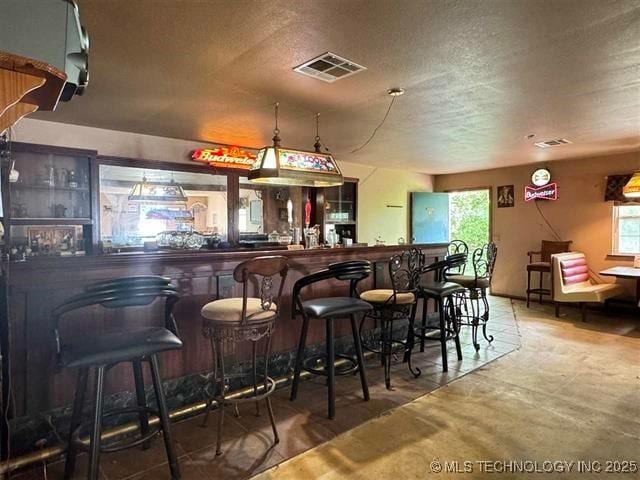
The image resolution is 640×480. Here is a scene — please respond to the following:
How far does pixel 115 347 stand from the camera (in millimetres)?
1757

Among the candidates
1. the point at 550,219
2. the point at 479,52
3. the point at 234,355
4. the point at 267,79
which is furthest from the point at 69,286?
the point at 550,219

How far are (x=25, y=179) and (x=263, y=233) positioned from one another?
11.3 ft

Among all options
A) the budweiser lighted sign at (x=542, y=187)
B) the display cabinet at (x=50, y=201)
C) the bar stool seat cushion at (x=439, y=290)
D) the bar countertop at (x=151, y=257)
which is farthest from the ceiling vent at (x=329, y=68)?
the budweiser lighted sign at (x=542, y=187)

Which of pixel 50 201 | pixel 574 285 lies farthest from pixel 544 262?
pixel 50 201

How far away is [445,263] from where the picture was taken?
364cm

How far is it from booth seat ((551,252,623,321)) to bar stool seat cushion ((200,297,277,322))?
16.3 ft

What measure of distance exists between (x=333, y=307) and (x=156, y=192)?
387 cm

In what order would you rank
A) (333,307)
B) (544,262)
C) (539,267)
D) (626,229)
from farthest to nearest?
(544,262) < (539,267) < (626,229) < (333,307)

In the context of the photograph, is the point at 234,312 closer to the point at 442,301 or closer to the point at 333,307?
the point at 333,307

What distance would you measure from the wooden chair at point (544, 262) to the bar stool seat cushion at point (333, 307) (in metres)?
4.83

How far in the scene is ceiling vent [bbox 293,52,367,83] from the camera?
2604 millimetres

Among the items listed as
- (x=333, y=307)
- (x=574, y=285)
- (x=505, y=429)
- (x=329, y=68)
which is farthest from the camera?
(x=574, y=285)

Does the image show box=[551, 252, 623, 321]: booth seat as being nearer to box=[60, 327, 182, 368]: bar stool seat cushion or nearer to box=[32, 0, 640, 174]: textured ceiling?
box=[32, 0, 640, 174]: textured ceiling

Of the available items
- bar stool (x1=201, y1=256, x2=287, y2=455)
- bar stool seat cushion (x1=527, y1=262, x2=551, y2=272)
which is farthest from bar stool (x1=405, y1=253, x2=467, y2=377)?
bar stool seat cushion (x1=527, y1=262, x2=551, y2=272)
